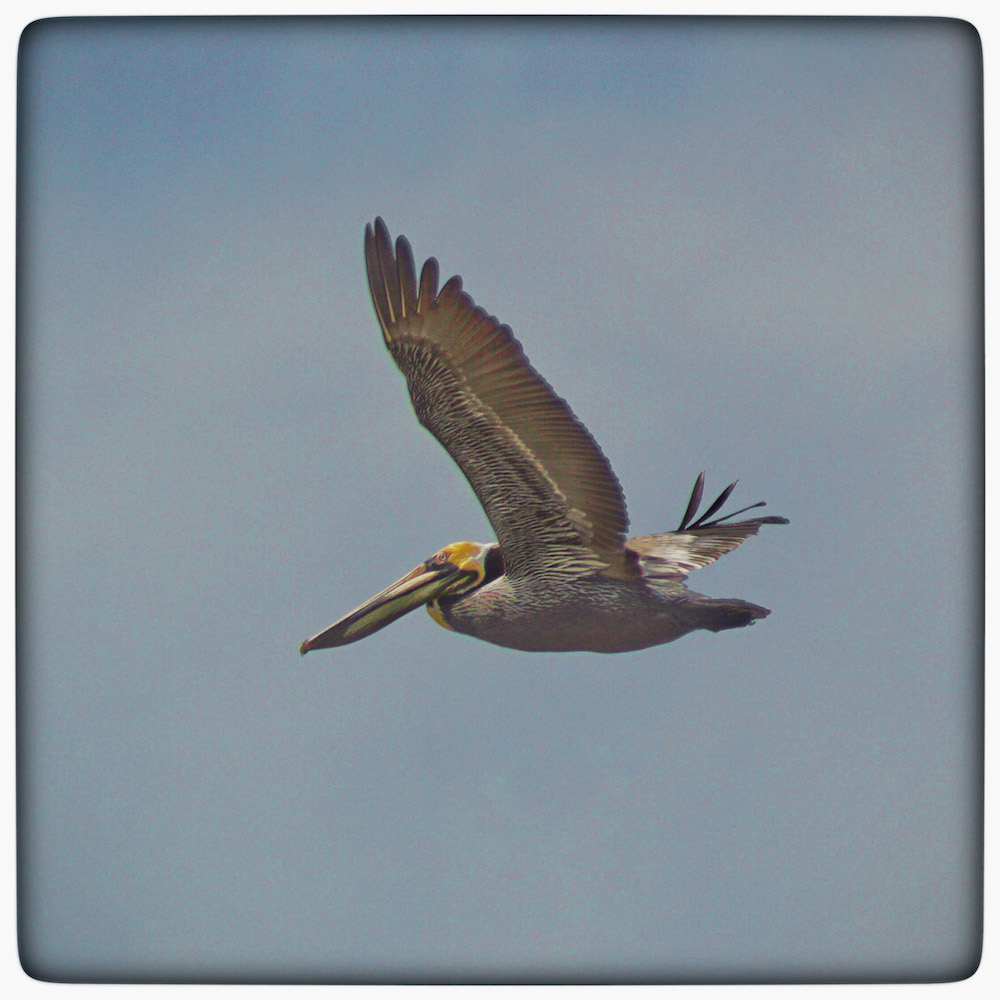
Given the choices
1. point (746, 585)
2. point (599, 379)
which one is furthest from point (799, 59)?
point (746, 585)

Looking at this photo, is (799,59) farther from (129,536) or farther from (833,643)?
(129,536)

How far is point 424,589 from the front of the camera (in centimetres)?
296

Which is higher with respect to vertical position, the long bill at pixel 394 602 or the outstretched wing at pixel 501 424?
the outstretched wing at pixel 501 424

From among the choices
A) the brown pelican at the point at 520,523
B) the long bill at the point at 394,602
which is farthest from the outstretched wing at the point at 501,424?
the long bill at the point at 394,602

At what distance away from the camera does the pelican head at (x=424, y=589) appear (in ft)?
9.71

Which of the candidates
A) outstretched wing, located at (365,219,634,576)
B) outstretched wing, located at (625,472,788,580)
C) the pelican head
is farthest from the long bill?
outstretched wing, located at (625,472,788,580)

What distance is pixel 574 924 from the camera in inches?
115

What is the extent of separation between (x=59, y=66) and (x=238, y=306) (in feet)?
2.34

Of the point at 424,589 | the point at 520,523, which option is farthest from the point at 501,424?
the point at 424,589

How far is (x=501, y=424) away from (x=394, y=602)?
1.57ft

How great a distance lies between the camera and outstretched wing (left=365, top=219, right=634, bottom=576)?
2834 mm

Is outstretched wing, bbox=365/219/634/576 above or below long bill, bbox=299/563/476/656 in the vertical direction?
above

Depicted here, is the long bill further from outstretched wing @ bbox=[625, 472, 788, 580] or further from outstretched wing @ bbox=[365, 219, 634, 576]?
outstretched wing @ bbox=[625, 472, 788, 580]

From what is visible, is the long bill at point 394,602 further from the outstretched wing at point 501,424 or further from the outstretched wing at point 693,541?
the outstretched wing at point 693,541
